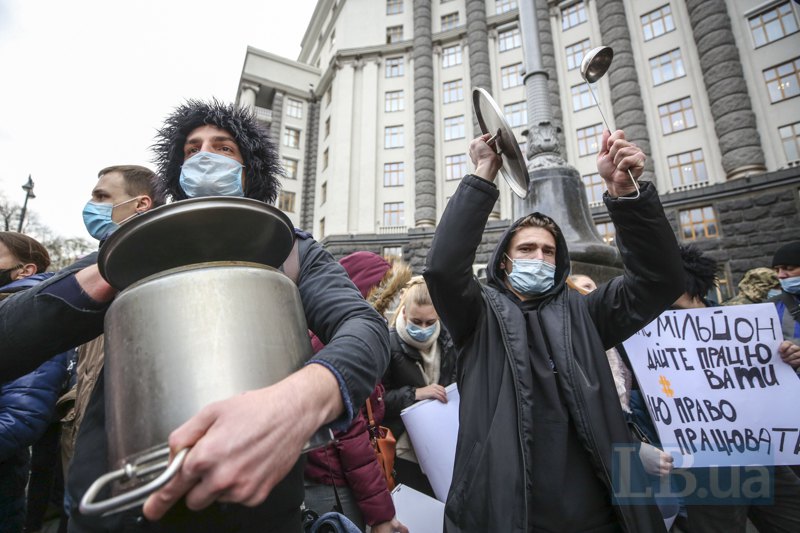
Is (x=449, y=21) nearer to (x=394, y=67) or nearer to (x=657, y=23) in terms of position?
(x=394, y=67)

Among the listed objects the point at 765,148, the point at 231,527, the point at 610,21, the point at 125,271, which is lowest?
the point at 231,527

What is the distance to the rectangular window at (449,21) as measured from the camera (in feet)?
85.3

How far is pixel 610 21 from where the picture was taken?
19.6 metres

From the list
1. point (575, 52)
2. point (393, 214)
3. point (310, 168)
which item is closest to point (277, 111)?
point (310, 168)

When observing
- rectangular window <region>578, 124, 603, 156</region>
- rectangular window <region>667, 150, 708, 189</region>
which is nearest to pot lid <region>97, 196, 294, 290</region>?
rectangular window <region>667, 150, 708, 189</region>

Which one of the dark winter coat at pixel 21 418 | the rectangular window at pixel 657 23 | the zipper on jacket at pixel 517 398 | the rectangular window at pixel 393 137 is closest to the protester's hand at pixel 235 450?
the zipper on jacket at pixel 517 398

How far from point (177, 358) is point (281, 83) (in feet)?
107

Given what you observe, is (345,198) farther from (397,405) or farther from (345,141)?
(397,405)

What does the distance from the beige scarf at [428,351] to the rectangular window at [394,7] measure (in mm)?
30086

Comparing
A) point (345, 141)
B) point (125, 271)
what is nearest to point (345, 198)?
point (345, 141)

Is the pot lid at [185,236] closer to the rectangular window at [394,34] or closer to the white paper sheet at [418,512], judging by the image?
the white paper sheet at [418,512]

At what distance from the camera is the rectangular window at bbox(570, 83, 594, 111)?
20094 millimetres

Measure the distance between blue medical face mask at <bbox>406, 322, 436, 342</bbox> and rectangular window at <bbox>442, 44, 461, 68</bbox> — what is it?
2540 cm

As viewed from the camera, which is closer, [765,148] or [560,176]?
[560,176]
